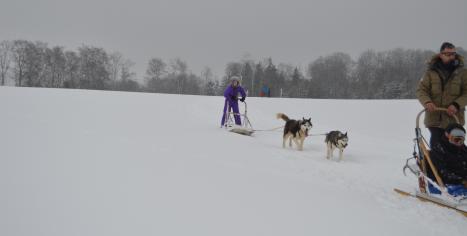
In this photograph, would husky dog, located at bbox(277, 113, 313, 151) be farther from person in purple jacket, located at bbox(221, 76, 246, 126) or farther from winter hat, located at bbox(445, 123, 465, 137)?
winter hat, located at bbox(445, 123, 465, 137)

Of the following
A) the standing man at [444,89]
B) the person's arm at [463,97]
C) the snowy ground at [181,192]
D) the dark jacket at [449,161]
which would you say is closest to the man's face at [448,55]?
the standing man at [444,89]

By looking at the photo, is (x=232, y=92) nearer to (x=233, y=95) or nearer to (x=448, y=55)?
(x=233, y=95)

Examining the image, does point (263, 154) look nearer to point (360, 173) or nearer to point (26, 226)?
point (360, 173)

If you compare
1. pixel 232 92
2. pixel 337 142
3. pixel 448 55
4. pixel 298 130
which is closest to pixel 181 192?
pixel 448 55

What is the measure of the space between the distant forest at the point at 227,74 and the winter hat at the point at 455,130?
44.0m

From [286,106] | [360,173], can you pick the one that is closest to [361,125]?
[286,106]

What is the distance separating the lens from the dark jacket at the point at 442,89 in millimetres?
3357

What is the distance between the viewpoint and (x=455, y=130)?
3.03 m

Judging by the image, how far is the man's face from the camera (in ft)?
10.8

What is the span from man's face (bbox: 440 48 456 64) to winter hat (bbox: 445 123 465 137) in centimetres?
80

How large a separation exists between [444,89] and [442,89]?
2 cm

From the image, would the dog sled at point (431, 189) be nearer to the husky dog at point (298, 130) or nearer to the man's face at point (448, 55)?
the man's face at point (448, 55)

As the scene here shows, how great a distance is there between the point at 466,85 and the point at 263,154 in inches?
119

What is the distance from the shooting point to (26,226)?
1892 millimetres
